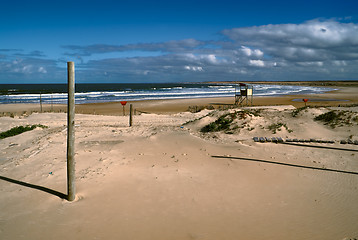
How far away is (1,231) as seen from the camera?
16.1ft

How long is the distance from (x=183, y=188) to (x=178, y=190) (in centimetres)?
18

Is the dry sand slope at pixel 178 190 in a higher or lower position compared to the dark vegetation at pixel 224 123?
lower

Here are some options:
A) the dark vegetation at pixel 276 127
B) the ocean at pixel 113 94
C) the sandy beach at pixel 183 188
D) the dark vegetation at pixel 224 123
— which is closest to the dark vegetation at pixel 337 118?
the sandy beach at pixel 183 188

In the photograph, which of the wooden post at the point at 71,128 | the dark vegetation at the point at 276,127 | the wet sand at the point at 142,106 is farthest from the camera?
the wet sand at the point at 142,106

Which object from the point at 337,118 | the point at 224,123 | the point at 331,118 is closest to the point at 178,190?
the point at 224,123

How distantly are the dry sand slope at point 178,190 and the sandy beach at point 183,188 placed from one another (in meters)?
0.03

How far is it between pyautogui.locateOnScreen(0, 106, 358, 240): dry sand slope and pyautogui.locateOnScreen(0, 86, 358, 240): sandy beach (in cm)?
3

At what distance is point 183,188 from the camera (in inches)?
264

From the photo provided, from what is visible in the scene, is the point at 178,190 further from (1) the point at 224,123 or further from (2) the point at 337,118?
(2) the point at 337,118

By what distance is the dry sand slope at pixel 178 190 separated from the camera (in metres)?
5.04

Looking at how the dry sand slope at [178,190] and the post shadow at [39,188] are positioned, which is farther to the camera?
the post shadow at [39,188]

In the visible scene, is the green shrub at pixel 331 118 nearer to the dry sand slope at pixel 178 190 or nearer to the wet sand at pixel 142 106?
the dry sand slope at pixel 178 190

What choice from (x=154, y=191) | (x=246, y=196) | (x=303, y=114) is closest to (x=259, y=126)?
(x=303, y=114)

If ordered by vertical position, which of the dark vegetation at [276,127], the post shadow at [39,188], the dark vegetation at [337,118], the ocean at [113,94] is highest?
the ocean at [113,94]
